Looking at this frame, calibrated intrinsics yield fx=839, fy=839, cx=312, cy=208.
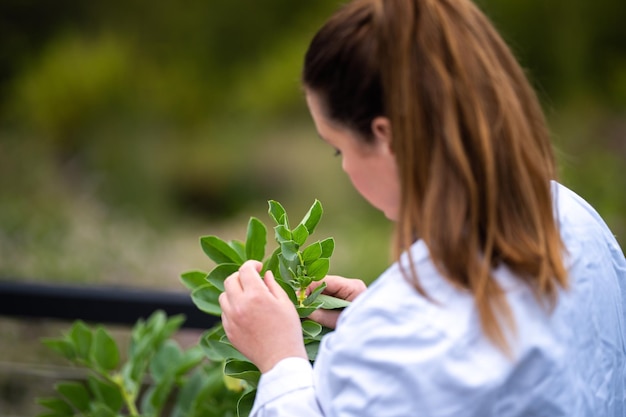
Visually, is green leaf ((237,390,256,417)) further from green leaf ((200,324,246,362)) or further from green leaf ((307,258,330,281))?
green leaf ((307,258,330,281))

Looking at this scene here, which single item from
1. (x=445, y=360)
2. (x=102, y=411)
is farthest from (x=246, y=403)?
(x=102, y=411)

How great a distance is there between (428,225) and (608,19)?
202 inches

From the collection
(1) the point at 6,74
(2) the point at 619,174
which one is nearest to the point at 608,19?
(2) the point at 619,174

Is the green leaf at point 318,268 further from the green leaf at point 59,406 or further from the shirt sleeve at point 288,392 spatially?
the green leaf at point 59,406

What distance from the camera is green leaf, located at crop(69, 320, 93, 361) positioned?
1.77 meters

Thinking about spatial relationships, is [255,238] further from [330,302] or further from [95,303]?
[95,303]

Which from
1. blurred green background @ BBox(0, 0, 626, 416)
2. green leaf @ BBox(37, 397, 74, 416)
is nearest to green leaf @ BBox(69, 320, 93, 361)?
green leaf @ BBox(37, 397, 74, 416)

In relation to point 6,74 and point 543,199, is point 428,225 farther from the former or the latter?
point 6,74

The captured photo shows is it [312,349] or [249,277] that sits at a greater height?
[249,277]

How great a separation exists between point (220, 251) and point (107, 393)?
2.12 ft

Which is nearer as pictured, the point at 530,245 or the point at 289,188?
the point at 530,245

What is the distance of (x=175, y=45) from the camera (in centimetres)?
631

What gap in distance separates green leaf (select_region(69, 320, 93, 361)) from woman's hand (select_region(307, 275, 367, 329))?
0.74 metres

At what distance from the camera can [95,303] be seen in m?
2.41
